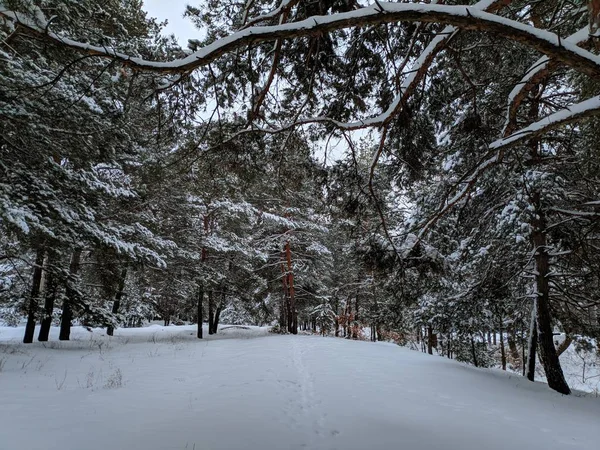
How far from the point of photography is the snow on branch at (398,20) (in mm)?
1851

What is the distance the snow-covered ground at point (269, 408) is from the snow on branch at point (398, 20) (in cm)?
309

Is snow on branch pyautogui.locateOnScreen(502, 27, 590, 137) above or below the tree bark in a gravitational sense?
above

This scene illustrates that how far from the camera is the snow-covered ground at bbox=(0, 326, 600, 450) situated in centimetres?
287

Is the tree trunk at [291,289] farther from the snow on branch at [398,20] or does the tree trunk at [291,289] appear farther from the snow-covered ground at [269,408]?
the snow on branch at [398,20]

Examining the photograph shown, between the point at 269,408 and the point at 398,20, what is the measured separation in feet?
13.6

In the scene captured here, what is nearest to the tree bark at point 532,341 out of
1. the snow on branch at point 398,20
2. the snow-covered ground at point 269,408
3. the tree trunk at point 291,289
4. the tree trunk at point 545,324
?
the tree trunk at point 545,324

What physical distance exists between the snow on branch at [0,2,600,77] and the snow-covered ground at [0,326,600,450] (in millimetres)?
3095

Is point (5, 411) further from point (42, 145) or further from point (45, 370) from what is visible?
point (42, 145)

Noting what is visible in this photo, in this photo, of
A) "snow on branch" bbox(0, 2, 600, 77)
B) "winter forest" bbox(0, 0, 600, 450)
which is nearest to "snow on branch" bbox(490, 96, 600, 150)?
"winter forest" bbox(0, 0, 600, 450)

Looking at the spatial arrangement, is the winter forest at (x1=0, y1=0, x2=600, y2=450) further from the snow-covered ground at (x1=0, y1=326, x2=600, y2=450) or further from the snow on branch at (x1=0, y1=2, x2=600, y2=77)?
the snow-covered ground at (x1=0, y1=326, x2=600, y2=450)

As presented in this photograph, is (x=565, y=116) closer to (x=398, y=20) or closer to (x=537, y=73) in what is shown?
(x=537, y=73)

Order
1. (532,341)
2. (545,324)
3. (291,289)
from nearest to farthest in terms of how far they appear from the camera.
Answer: (545,324)
(532,341)
(291,289)

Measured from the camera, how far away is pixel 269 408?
12.2 feet

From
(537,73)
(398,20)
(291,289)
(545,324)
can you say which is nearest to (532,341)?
(545,324)
